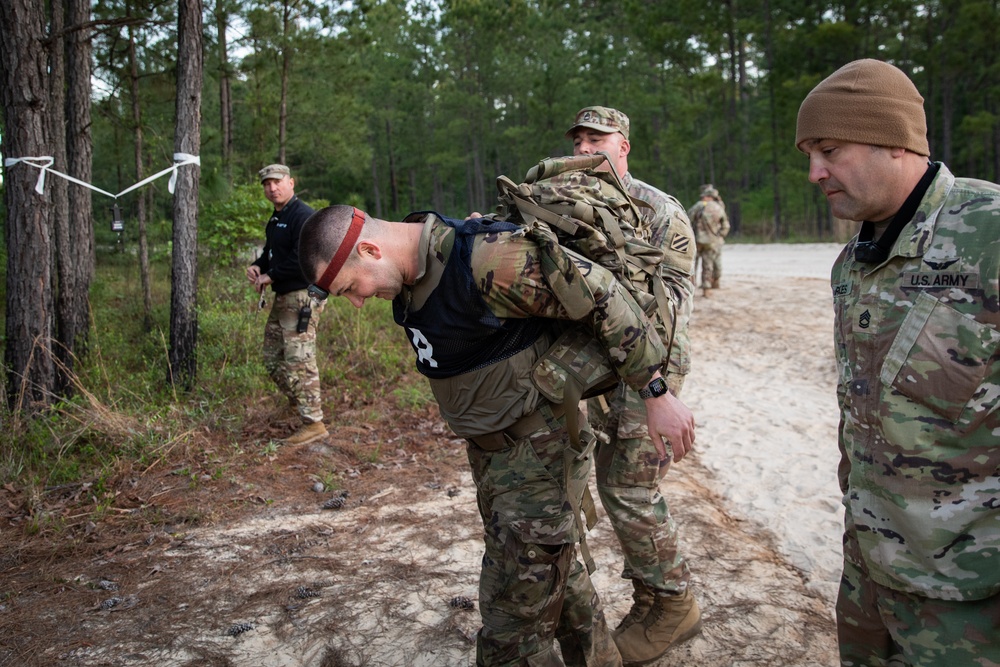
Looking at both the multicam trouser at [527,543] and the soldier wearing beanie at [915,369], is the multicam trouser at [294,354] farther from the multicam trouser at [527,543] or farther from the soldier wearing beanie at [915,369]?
the soldier wearing beanie at [915,369]

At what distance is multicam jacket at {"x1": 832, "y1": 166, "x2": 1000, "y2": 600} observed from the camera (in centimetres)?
163

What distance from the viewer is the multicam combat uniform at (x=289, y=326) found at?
18.3 feet

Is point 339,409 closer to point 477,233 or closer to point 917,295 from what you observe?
point 477,233

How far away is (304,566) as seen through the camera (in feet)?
12.8

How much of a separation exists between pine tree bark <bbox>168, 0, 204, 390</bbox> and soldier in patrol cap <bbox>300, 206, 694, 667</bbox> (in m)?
4.89

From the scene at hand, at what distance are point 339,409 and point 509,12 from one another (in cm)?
3045

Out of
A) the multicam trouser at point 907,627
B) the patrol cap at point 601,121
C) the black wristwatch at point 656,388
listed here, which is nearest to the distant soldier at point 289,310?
the patrol cap at point 601,121

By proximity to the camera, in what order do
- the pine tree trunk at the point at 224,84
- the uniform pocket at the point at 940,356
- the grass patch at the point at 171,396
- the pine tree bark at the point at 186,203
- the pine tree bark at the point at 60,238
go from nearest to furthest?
1. the uniform pocket at the point at 940,356
2. the grass patch at the point at 171,396
3. the pine tree bark at the point at 60,238
4. the pine tree bark at the point at 186,203
5. the pine tree trunk at the point at 224,84

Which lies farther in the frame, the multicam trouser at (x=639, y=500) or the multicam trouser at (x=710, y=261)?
the multicam trouser at (x=710, y=261)

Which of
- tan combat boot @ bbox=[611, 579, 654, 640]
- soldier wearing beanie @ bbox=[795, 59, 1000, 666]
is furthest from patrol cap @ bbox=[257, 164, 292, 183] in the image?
soldier wearing beanie @ bbox=[795, 59, 1000, 666]

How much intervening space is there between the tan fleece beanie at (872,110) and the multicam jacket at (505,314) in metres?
0.71

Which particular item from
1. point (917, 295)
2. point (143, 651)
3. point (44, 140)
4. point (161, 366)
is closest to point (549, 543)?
point (917, 295)

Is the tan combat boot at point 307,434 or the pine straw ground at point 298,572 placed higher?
the tan combat boot at point 307,434

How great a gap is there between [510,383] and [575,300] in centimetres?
38
